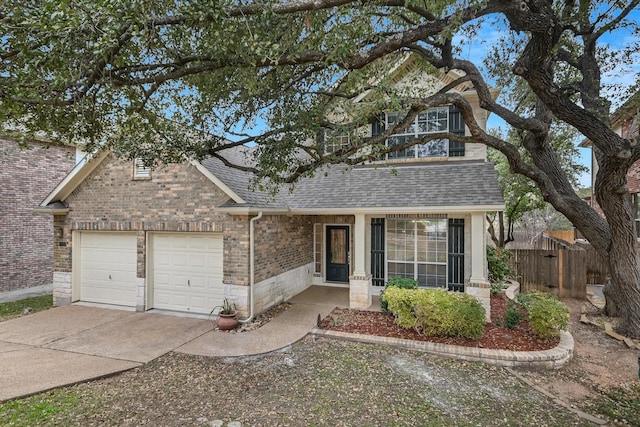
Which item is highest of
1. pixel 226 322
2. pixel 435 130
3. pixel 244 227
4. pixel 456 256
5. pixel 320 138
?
pixel 435 130

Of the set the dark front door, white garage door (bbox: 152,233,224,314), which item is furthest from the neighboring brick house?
the dark front door

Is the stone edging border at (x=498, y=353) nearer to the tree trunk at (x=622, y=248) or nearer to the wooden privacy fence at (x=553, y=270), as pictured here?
the tree trunk at (x=622, y=248)

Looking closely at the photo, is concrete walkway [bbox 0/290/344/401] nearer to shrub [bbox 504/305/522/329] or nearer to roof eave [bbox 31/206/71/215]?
roof eave [bbox 31/206/71/215]

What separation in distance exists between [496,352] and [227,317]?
19.7 feet

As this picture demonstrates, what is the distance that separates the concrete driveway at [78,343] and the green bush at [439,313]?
4847 millimetres

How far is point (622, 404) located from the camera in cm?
517

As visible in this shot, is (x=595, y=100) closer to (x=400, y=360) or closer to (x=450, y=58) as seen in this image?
(x=450, y=58)

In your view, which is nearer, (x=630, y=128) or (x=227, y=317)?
(x=630, y=128)

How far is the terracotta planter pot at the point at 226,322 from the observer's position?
818cm

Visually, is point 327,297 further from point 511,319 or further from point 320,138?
point 320,138

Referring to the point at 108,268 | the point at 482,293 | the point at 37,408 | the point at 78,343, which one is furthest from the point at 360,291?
the point at 108,268

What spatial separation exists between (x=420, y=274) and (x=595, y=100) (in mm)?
6119

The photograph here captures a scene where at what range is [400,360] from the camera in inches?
259

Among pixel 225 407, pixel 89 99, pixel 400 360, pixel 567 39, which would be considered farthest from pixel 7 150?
pixel 567 39
